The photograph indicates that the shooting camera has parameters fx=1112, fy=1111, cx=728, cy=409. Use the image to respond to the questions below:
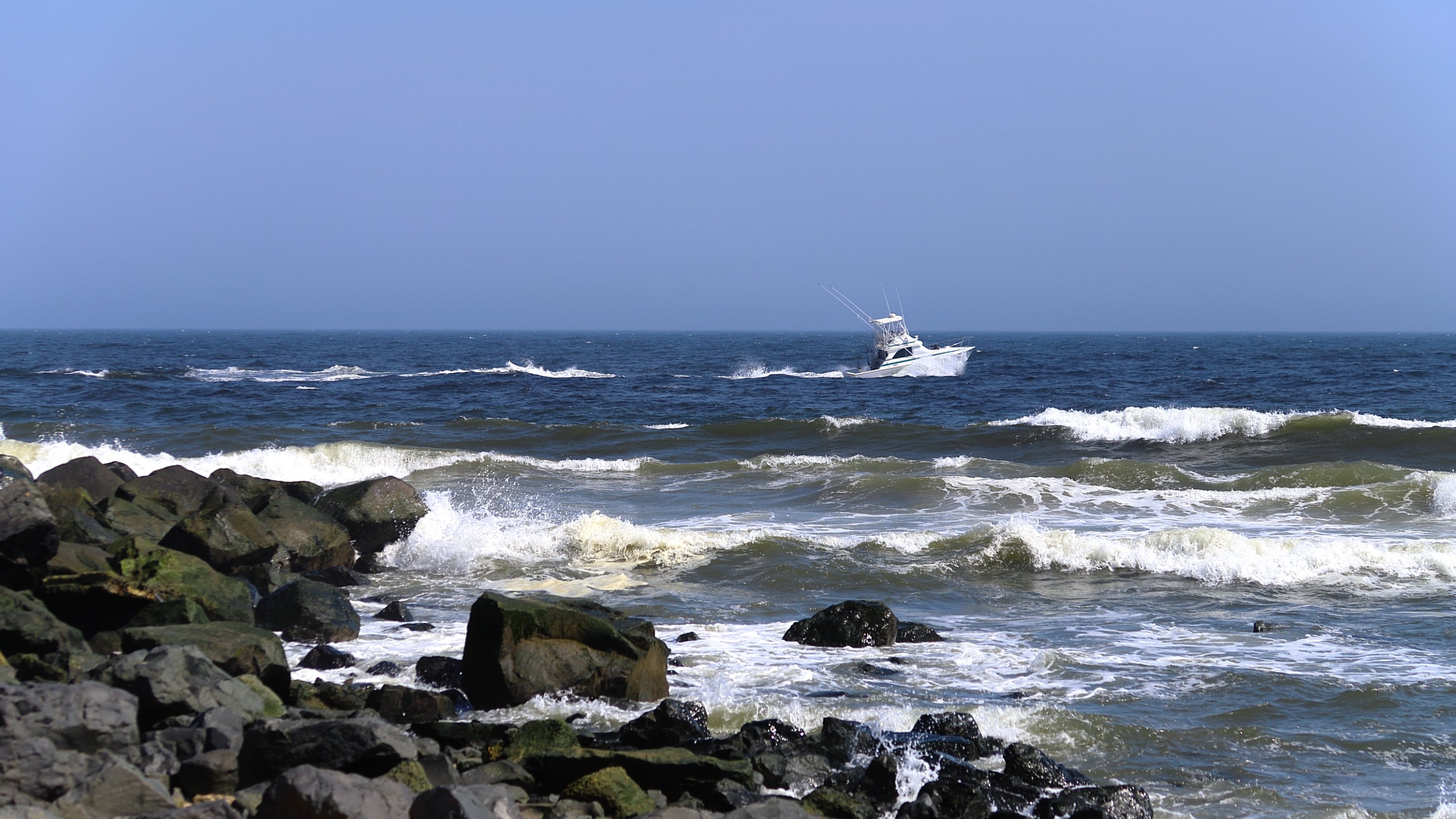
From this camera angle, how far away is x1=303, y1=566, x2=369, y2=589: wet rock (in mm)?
11805

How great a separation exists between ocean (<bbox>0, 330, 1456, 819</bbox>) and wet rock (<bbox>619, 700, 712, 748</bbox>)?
335 millimetres

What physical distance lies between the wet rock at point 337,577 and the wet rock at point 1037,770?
25.7 ft

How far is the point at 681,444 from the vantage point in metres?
27.9

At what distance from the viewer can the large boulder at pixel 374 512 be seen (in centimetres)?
→ 1328

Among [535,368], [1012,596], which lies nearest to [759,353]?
[535,368]

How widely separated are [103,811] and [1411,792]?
6.79 metres

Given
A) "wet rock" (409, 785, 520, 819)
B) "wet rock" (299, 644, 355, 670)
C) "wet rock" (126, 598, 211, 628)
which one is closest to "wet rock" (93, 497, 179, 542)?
"wet rock" (126, 598, 211, 628)

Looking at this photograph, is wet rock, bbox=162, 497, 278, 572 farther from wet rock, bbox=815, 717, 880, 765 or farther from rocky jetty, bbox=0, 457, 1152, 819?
wet rock, bbox=815, 717, 880, 765

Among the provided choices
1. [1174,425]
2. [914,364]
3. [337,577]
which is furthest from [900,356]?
[337,577]

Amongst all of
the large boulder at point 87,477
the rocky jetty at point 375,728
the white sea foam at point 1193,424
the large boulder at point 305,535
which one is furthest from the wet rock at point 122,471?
the white sea foam at point 1193,424

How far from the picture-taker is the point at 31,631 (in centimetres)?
685

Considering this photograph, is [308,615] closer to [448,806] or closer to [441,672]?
[441,672]

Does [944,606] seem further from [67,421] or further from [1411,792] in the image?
[67,421]

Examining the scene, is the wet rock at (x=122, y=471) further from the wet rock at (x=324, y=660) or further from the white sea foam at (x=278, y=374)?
the white sea foam at (x=278, y=374)
